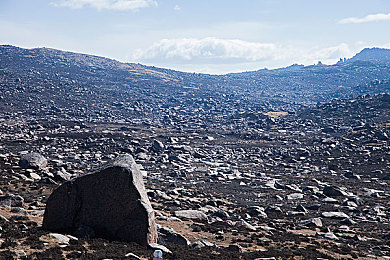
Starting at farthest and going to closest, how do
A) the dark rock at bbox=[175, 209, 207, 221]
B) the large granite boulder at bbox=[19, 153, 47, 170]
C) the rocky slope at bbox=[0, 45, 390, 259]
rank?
the large granite boulder at bbox=[19, 153, 47, 170] → the dark rock at bbox=[175, 209, 207, 221] → the rocky slope at bbox=[0, 45, 390, 259]

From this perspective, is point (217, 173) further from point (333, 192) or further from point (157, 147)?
point (157, 147)

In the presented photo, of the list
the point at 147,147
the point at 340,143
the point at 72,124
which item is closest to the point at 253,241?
the point at 147,147

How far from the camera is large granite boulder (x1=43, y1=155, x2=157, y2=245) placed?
55.5 ft

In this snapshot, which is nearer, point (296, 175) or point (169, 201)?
point (169, 201)

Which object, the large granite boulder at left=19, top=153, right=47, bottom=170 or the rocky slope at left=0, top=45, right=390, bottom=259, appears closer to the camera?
the rocky slope at left=0, top=45, right=390, bottom=259

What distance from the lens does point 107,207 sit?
1722 cm

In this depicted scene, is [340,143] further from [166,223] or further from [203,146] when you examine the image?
[166,223]

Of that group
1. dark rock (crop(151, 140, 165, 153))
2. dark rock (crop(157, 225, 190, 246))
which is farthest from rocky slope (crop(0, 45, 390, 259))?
dark rock (crop(151, 140, 165, 153))

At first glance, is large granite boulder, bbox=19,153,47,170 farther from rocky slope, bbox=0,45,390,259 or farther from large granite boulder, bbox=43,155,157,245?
large granite boulder, bbox=43,155,157,245

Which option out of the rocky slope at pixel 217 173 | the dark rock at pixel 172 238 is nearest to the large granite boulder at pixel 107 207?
the rocky slope at pixel 217 173

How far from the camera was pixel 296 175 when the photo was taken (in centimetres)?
5309

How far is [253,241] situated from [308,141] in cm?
6552

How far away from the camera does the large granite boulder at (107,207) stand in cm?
1691

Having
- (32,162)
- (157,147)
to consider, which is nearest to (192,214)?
(32,162)
